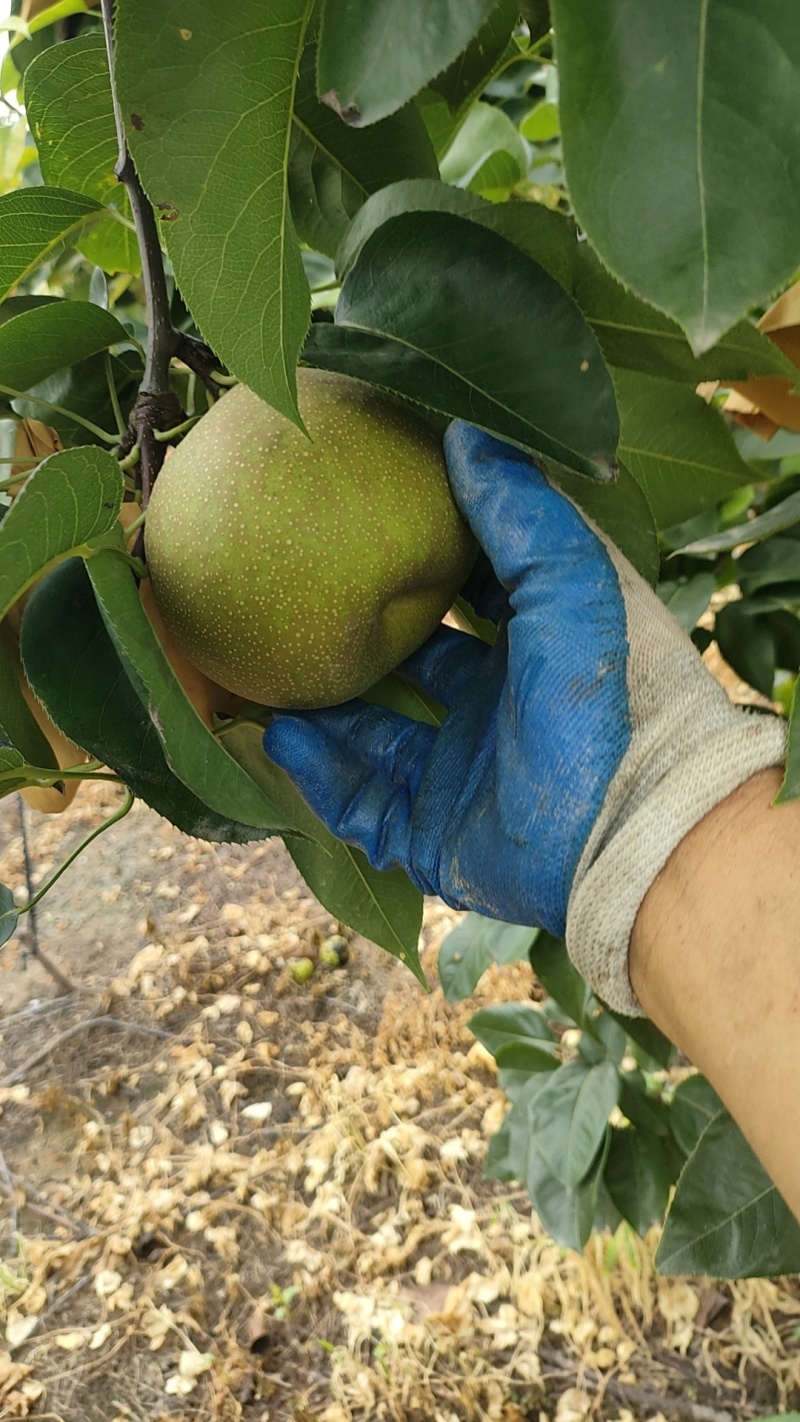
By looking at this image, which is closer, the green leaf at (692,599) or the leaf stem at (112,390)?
the leaf stem at (112,390)

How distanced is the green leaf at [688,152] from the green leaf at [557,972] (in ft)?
2.85

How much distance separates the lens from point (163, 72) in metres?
0.34

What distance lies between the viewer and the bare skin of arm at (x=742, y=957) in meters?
0.48

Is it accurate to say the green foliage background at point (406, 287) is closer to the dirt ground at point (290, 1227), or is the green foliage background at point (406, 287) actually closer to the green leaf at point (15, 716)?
the green leaf at point (15, 716)

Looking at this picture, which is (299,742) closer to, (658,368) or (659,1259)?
(658,368)

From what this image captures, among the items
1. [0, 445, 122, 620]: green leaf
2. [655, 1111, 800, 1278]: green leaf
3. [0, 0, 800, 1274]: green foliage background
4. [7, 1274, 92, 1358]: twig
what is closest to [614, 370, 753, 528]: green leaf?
[0, 0, 800, 1274]: green foliage background

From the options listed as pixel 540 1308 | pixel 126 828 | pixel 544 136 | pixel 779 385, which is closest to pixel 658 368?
pixel 779 385

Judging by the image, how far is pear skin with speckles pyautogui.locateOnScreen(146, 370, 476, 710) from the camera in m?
0.51

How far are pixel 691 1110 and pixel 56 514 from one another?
0.92 metres

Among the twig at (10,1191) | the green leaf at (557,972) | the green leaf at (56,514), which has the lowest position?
the twig at (10,1191)

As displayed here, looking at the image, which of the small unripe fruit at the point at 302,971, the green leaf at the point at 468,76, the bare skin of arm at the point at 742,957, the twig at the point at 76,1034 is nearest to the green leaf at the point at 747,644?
the bare skin of arm at the point at 742,957

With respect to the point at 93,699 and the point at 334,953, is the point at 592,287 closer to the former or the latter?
the point at 93,699

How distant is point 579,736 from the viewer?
59cm

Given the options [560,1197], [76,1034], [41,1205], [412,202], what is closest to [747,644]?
[412,202]
